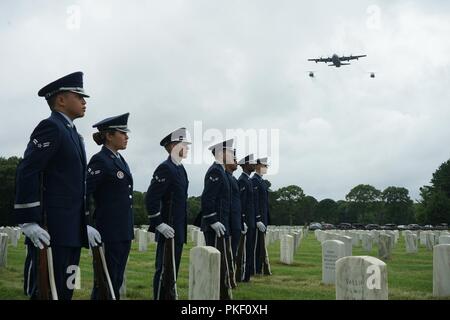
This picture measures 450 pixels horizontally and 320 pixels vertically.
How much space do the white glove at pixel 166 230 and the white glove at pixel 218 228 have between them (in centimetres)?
161

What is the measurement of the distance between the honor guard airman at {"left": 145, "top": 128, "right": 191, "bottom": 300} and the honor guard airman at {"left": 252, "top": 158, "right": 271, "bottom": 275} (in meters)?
5.11

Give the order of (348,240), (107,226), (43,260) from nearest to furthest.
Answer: (43,260)
(107,226)
(348,240)

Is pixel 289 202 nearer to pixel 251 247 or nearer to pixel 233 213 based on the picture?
pixel 251 247

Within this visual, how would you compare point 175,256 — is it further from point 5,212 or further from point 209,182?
point 5,212

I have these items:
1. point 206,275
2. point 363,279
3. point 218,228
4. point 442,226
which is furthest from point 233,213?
point 442,226

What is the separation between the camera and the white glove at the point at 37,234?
15.0ft

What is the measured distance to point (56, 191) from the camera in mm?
5004

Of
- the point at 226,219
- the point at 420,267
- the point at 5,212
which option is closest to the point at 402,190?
the point at 5,212

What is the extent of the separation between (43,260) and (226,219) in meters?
5.14

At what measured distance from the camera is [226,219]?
9.52m

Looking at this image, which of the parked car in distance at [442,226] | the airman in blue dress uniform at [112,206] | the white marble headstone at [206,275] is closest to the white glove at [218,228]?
the white marble headstone at [206,275]

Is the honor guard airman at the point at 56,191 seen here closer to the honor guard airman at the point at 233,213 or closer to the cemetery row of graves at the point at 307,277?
the cemetery row of graves at the point at 307,277

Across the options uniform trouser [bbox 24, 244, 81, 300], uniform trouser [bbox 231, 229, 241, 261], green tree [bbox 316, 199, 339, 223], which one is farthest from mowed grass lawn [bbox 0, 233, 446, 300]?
green tree [bbox 316, 199, 339, 223]

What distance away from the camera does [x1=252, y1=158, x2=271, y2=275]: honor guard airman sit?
42.6 ft
